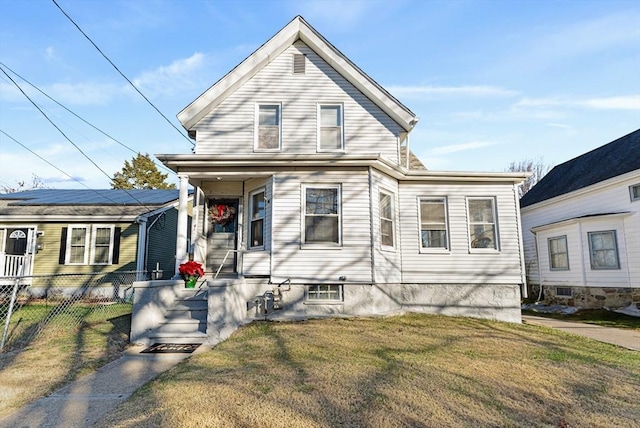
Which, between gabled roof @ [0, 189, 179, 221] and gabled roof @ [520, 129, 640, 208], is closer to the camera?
gabled roof @ [520, 129, 640, 208]

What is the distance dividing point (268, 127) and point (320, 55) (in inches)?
101

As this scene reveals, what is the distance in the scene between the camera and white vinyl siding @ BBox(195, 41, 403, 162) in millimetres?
9805

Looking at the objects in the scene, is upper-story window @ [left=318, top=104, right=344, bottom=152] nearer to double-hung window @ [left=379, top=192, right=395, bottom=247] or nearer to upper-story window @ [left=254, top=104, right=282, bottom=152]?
upper-story window @ [left=254, top=104, right=282, bottom=152]

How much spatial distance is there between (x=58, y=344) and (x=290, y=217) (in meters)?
5.08

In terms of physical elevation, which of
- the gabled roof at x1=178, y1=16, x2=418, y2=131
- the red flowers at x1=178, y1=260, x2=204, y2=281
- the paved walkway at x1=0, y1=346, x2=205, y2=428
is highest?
the gabled roof at x1=178, y1=16, x2=418, y2=131

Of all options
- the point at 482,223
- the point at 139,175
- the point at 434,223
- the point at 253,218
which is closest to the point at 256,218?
the point at 253,218

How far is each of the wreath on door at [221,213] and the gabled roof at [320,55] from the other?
232cm

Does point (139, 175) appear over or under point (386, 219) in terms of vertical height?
over

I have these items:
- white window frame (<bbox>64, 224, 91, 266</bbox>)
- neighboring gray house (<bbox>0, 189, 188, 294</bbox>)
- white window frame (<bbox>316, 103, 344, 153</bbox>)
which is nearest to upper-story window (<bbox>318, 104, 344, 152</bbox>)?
white window frame (<bbox>316, 103, 344, 153</bbox>)

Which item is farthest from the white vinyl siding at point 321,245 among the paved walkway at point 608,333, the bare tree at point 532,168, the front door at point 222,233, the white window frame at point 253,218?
the bare tree at point 532,168

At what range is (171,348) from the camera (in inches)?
253

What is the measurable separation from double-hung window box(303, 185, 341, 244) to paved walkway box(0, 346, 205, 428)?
406 cm

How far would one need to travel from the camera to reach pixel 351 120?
1010 centimetres

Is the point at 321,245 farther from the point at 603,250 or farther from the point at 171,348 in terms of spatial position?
the point at 603,250
